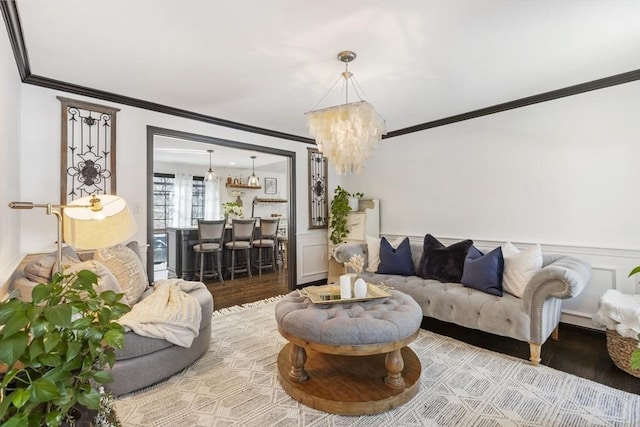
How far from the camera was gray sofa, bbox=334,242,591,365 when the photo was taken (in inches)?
89.7

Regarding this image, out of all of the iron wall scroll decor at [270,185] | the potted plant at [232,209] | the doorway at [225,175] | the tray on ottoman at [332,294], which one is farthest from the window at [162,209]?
the tray on ottoman at [332,294]

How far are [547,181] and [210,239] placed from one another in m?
4.76

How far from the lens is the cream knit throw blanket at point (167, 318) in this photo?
2.01 m

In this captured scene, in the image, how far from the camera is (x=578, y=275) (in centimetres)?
230

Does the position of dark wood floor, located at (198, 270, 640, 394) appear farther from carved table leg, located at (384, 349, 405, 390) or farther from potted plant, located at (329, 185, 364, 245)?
potted plant, located at (329, 185, 364, 245)

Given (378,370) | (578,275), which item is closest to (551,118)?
(578,275)

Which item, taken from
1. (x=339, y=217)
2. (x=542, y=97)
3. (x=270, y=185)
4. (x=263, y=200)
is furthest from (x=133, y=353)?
(x=270, y=185)

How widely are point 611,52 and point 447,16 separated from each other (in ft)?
5.07

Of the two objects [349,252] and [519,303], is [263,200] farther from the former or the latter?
[519,303]

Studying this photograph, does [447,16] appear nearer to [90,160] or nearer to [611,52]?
[611,52]

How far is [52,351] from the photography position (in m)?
0.75

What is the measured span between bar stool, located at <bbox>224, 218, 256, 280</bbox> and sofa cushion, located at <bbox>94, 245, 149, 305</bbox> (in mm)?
2743

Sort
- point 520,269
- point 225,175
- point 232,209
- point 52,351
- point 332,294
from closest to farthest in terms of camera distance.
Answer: point 52,351 < point 332,294 < point 520,269 < point 232,209 < point 225,175

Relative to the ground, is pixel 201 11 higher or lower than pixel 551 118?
higher
